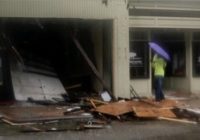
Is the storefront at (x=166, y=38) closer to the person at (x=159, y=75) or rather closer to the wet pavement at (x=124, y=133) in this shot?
the person at (x=159, y=75)

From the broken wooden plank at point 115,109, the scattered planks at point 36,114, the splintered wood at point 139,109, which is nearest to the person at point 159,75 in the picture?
the splintered wood at point 139,109

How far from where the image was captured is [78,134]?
13.8m

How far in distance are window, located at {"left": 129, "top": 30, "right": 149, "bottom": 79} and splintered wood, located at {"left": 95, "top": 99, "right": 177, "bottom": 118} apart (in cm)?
543

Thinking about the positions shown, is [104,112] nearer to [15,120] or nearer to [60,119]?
[60,119]

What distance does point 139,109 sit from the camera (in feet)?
54.1

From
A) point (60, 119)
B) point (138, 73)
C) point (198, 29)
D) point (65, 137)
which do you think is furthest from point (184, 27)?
point (65, 137)

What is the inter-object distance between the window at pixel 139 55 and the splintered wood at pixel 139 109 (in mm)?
5428

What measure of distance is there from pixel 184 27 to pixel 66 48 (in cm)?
523

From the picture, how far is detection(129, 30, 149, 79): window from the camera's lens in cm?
2277

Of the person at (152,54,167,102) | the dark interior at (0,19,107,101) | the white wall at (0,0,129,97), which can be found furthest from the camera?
Answer: the dark interior at (0,19,107,101)

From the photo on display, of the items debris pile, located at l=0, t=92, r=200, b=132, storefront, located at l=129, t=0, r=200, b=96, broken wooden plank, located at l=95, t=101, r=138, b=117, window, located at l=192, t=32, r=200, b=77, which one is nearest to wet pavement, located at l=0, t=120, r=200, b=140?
debris pile, located at l=0, t=92, r=200, b=132

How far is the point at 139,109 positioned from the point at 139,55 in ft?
22.1

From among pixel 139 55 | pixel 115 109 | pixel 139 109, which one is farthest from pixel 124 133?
pixel 139 55

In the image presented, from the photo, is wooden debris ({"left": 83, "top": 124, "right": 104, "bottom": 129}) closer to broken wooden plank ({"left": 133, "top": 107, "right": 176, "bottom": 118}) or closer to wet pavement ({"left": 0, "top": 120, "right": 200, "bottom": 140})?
wet pavement ({"left": 0, "top": 120, "right": 200, "bottom": 140})
